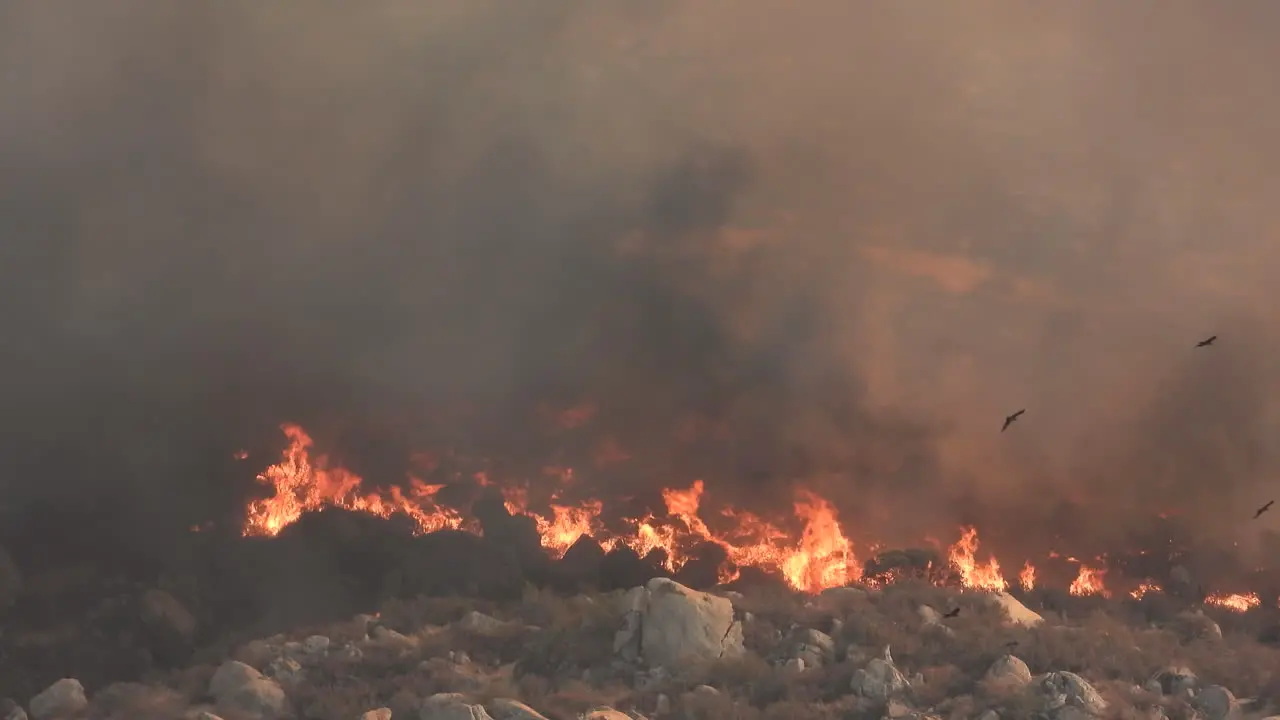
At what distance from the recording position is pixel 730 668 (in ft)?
131

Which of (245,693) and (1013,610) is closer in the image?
(245,693)

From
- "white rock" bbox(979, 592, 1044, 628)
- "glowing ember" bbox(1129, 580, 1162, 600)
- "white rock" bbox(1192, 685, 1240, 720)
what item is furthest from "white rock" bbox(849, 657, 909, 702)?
"glowing ember" bbox(1129, 580, 1162, 600)

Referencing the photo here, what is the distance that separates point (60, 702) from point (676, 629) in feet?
80.0

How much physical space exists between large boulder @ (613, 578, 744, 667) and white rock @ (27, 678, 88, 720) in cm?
2120

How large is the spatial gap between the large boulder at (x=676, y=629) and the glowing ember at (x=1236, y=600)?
3553cm

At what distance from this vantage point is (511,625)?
47.7 metres

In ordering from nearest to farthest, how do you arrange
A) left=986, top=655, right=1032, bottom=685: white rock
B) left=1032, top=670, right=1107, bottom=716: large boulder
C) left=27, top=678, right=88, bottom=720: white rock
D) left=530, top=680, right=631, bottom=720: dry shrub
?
left=1032, top=670, right=1107, bottom=716: large boulder, left=530, top=680, right=631, bottom=720: dry shrub, left=986, top=655, right=1032, bottom=685: white rock, left=27, top=678, right=88, bottom=720: white rock

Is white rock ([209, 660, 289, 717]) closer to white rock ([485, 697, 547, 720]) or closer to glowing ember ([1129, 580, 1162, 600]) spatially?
white rock ([485, 697, 547, 720])

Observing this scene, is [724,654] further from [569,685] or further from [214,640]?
[214,640]

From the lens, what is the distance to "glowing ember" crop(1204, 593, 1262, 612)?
62.8 m

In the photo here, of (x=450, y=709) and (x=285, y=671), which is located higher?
(x=450, y=709)

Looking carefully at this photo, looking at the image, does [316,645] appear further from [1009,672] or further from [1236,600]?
[1236,600]

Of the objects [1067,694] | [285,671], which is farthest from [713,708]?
[285,671]

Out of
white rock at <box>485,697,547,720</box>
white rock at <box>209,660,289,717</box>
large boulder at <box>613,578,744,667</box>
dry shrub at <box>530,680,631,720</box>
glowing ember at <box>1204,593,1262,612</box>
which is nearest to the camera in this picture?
white rock at <box>485,697,547,720</box>
